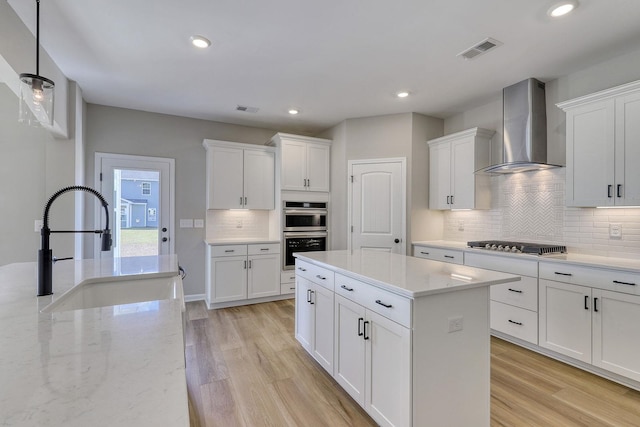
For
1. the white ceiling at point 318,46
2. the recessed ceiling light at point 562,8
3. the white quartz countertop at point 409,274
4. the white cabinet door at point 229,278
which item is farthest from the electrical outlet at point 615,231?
the white cabinet door at point 229,278

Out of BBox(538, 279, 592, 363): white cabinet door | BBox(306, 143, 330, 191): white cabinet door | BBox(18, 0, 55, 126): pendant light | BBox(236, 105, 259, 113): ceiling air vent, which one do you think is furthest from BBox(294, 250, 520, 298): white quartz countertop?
BBox(236, 105, 259, 113): ceiling air vent

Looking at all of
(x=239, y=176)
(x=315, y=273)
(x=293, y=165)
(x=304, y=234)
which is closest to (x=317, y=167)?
(x=293, y=165)

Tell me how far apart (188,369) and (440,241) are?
3.55 metres

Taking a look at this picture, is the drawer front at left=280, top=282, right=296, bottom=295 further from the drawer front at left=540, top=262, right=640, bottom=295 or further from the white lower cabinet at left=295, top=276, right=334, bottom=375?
the drawer front at left=540, top=262, right=640, bottom=295

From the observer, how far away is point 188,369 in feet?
8.45

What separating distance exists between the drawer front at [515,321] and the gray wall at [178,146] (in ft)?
13.0

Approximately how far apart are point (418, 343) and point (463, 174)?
9.67 feet

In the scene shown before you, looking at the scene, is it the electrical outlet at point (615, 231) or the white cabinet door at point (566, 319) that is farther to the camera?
the electrical outlet at point (615, 231)

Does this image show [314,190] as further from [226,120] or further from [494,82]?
[494,82]

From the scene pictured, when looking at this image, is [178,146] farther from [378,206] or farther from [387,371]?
[387,371]

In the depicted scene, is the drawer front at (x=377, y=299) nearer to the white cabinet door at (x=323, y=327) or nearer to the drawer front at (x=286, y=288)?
the white cabinet door at (x=323, y=327)

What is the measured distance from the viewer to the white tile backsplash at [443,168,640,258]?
2801 mm

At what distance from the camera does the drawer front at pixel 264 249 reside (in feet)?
14.5

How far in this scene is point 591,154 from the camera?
8.98 ft
